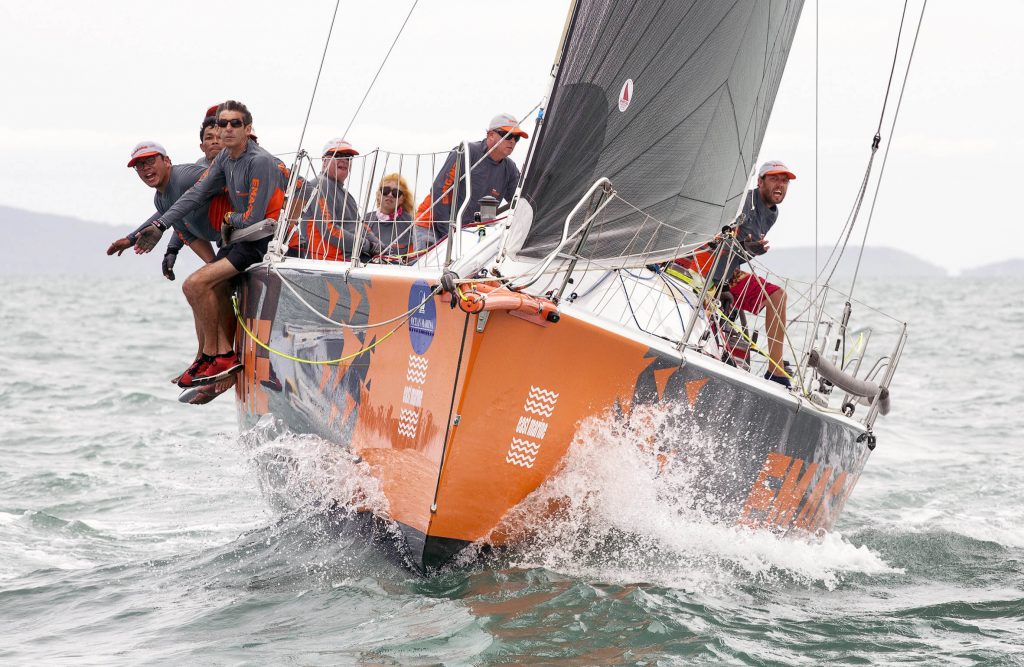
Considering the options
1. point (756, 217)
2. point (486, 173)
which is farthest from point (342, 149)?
point (756, 217)

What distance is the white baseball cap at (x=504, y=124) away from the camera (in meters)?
6.15

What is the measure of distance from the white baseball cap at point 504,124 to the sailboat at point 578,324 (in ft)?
3.44

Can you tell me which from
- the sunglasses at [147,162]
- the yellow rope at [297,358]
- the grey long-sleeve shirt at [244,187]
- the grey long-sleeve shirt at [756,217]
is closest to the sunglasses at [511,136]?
the grey long-sleeve shirt at [244,187]

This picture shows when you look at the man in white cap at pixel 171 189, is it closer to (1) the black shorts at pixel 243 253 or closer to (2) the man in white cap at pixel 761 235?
(1) the black shorts at pixel 243 253

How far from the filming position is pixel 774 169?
20.4ft

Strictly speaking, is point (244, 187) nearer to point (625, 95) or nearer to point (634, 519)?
point (625, 95)

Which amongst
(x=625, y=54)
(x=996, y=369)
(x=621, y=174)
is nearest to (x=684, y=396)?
(x=621, y=174)

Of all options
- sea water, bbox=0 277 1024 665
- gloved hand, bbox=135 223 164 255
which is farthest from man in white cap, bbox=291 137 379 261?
sea water, bbox=0 277 1024 665

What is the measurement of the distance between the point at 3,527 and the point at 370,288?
2696mm

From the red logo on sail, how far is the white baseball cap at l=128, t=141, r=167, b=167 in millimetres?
2713

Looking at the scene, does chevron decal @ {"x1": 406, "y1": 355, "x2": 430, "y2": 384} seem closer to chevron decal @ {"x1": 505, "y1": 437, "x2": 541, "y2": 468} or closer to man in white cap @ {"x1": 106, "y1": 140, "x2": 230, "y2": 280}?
chevron decal @ {"x1": 505, "y1": 437, "x2": 541, "y2": 468}

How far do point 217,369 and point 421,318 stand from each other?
211cm

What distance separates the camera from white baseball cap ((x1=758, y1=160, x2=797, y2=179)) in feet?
20.4

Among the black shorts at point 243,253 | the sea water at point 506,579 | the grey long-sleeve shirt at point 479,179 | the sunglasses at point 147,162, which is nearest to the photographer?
the sea water at point 506,579
